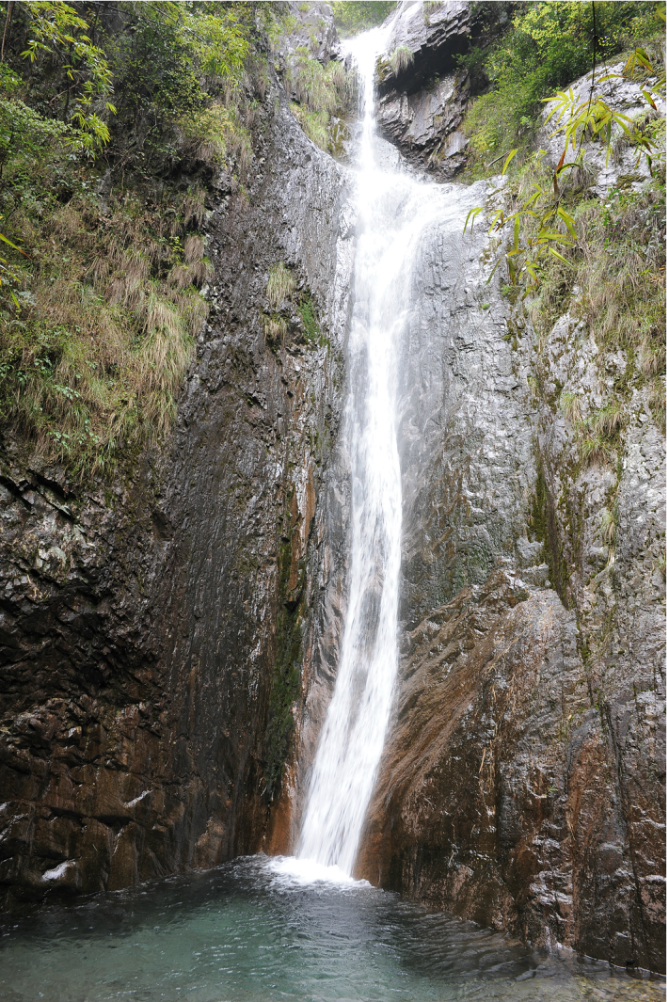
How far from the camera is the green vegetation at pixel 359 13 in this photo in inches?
671

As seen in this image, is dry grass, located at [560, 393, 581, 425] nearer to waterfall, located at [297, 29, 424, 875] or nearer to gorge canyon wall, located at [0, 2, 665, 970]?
gorge canyon wall, located at [0, 2, 665, 970]

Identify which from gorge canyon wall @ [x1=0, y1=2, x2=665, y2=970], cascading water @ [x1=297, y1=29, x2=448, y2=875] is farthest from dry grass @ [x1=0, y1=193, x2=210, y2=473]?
cascading water @ [x1=297, y1=29, x2=448, y2=875]

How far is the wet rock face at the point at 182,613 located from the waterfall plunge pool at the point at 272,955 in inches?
23.7

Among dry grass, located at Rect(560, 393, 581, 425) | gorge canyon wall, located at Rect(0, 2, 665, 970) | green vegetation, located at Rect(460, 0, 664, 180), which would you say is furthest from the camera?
green vegetation, located at Rect(460, 0, 664, 180)

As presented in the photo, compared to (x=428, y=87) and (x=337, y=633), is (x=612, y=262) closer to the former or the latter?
(x=337, y=633)

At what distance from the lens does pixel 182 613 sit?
19.9 ft

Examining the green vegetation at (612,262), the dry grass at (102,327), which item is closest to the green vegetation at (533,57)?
the green vegetation at (612,262)

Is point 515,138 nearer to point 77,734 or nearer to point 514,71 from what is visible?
point 514,71

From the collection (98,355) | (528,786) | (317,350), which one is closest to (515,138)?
(317,350)

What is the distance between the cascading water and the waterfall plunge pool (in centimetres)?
87

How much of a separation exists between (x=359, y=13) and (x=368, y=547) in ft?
58.9

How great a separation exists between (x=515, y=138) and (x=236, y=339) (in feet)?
21.8

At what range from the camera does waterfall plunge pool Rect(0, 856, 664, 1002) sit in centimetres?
366

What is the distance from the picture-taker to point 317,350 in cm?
838
